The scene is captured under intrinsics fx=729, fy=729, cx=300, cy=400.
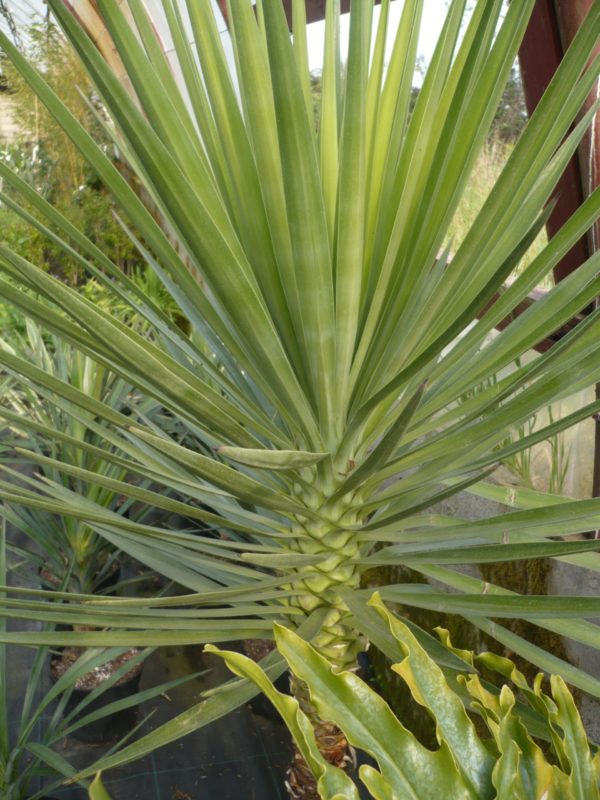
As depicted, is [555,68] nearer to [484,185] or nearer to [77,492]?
[484,185]

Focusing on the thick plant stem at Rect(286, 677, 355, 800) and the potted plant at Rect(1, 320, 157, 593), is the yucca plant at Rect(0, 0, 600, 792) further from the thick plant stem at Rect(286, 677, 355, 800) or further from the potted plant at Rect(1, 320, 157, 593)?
the potted plant at Rect(1, 320, 157, 593)

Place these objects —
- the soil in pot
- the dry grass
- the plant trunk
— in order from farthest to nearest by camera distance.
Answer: the soil in pot, the dry grass, the plant trunk

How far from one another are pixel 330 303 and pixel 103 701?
137 cm

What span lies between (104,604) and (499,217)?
1.69 ft

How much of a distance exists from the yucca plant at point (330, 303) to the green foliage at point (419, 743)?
0.09m

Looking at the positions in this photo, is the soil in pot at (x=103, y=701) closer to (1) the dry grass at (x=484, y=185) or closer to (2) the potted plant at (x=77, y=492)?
(2) the potted plant at (x=77, y=492)

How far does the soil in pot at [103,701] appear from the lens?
1609 mm

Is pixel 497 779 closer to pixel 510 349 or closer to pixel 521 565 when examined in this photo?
pixel 510 349

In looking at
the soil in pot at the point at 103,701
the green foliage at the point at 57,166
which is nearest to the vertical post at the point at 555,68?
the soil in pot at the point at 103,701

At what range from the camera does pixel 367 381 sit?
2.35 feet

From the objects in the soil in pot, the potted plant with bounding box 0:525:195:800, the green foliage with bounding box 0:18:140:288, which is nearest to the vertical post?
the potted plant with bounding box 0:525:195:800

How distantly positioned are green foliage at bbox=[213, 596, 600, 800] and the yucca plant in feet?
0.28

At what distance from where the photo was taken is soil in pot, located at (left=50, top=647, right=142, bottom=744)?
5.28ft

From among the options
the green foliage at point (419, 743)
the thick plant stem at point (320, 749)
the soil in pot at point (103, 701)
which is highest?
the green foliage at point (419, 743)
